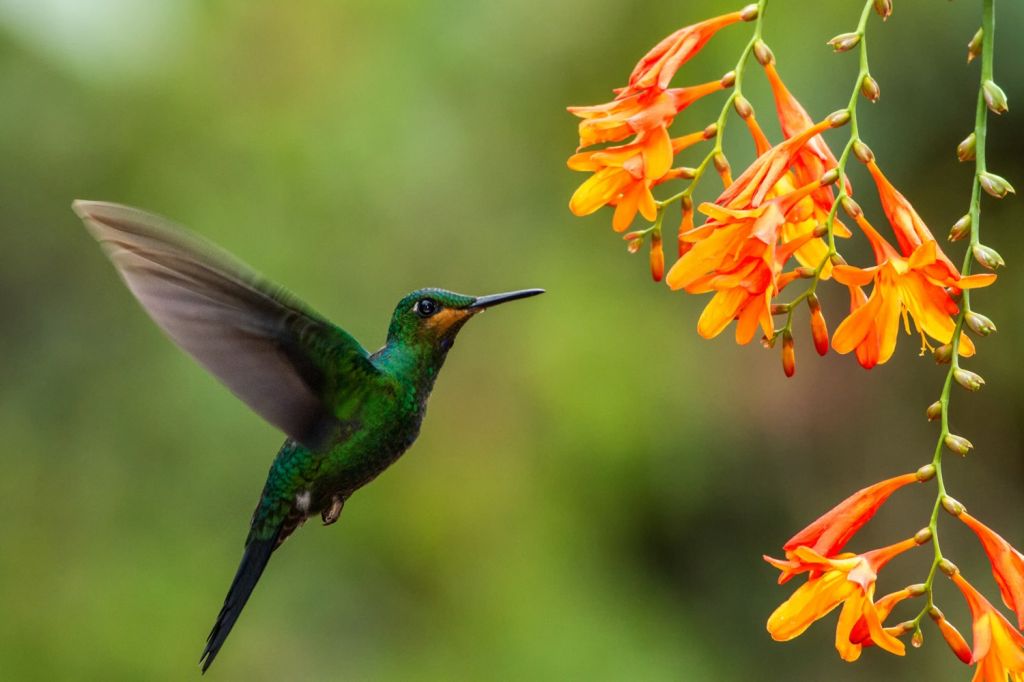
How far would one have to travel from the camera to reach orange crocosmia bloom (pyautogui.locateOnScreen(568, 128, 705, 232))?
142 centimetres

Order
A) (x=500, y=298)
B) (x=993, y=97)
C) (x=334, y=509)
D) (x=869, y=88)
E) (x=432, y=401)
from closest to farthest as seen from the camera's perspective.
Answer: (x=993, y=97), (x=869, y=88), (x=500, y=298), (x=334, y=509), (x=432, y=401)

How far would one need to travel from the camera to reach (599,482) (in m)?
3.76

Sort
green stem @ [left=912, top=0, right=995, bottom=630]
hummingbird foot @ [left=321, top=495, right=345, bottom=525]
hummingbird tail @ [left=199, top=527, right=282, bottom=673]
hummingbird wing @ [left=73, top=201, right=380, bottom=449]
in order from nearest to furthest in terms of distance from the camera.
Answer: green stem @ [left=912, top=0, right=995, bottom=630]
hummingbird wing @ [left=73, top=201, right=380, bottom=449]
hummingbird tail @ [left=199, top=527, right=282, bottom=673]
hummingbird foot @ [left=321, top=495, right=345, bottom=525]

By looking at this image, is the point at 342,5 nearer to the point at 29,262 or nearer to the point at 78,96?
the point at 78,96

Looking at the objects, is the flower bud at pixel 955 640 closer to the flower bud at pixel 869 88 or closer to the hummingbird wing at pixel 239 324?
the flower bud at pixel 869 88

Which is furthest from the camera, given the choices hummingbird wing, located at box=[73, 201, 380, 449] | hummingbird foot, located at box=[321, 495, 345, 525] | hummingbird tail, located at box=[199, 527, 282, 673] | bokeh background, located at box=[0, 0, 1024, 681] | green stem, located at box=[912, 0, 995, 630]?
bokeh background, located at box=[0, 0, 1024, 681]

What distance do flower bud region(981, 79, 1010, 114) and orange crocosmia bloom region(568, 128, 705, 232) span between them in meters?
0.31

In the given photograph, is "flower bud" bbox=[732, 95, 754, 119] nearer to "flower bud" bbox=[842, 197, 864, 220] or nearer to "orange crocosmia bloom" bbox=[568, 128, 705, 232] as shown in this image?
"orange crocosmia bloom" bbox=[568, 128, 705, 232]

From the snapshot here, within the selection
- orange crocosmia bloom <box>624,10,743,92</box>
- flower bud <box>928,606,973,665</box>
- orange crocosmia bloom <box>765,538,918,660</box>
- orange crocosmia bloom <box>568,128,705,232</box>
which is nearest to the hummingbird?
orange crocosmia bloom <box>568,128,705,232</box>

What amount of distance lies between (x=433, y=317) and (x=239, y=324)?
0.26 meters

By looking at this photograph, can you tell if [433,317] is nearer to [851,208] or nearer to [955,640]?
[851,208]

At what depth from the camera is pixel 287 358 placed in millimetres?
1695

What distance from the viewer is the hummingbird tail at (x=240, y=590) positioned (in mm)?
1657

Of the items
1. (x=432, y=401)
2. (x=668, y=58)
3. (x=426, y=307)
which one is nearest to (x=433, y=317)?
(x=426, y=307)
